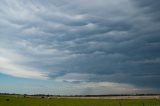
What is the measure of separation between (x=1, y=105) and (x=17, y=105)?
4630 millimetres

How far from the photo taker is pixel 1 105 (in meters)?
81.9

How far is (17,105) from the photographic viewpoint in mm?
84125
